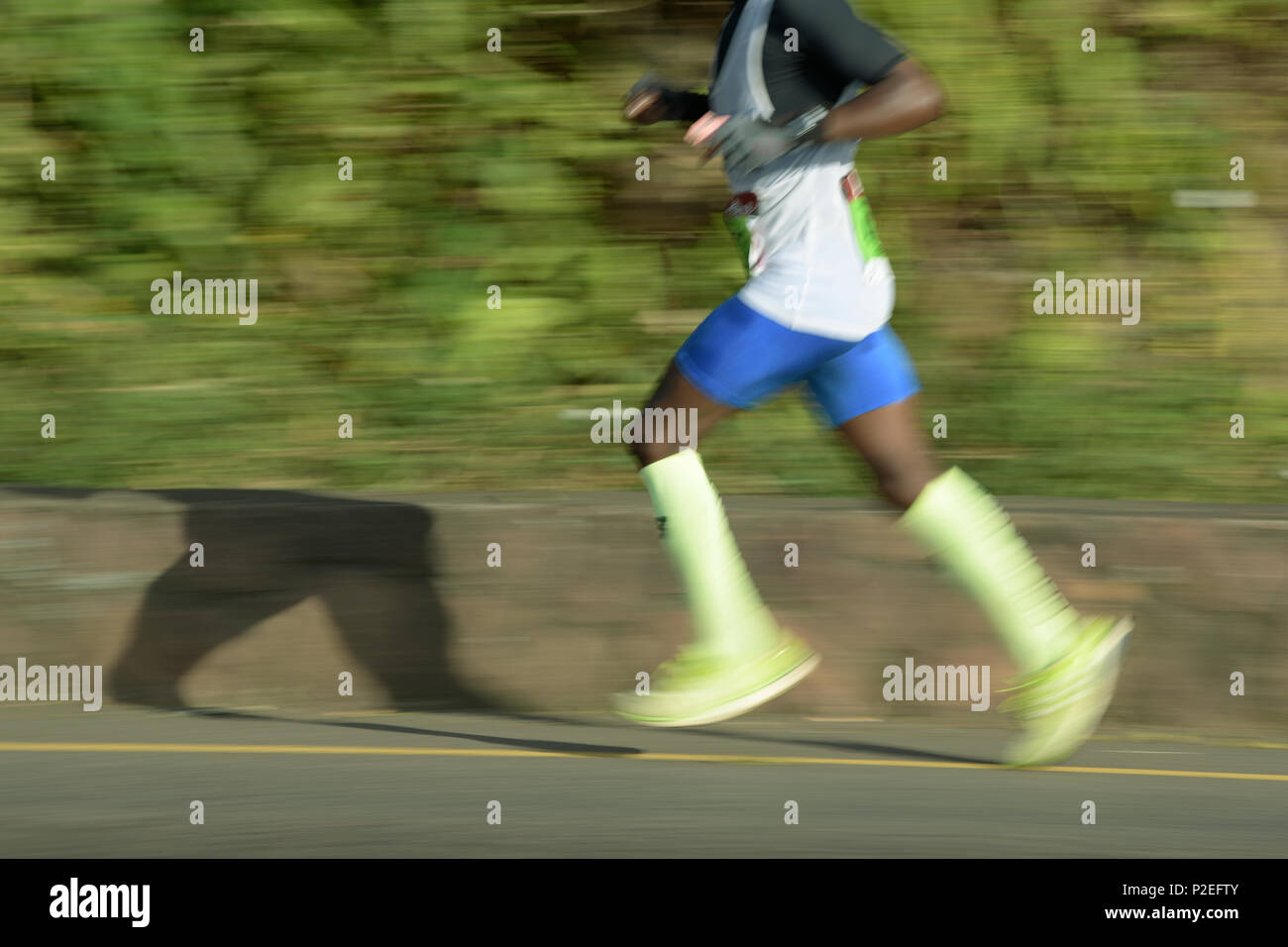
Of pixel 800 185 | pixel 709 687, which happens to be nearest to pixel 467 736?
pixel 709 687

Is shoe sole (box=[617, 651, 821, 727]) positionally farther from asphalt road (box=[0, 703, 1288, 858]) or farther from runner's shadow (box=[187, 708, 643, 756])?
runner's shadow (box=[187, 708, 643, 756])

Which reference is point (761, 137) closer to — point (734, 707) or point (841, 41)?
point (841, 41)

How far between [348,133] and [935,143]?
2470mm

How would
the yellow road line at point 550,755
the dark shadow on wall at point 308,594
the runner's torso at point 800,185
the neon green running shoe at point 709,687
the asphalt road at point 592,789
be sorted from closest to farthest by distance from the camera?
the asphalt road at point 592,789 < the runner's torso at point 800,185 < the neon green running shoe at point 709,687 < the yellow road line at point 550,755 < the dark shadow on wall at point 308,594

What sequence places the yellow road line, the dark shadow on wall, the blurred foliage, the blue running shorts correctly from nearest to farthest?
the blue running shorts
the yellow road line
the dark shadow on wall
the blurred foliage

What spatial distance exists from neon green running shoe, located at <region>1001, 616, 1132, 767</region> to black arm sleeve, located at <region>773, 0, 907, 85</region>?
1.49 m

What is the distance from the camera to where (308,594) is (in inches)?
211

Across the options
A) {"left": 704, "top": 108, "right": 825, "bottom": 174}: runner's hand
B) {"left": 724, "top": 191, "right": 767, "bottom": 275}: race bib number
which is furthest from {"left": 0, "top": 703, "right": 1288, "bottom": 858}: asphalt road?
{"left": 704, "top": 108, "right": 825, "bottom": 174}: runner's hand

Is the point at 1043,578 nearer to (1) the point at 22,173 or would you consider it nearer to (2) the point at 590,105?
(2) the point at 590,105

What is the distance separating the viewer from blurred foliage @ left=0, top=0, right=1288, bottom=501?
7242 mm

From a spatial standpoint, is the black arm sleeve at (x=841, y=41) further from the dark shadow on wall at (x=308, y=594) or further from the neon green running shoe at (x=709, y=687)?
the dark shadow on wall at (x=308, y=594)

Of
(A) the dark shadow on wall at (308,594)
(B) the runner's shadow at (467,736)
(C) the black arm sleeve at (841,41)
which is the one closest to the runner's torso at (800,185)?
(C) the black arm sleeve at (841,41)

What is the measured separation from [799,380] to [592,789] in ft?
3.80

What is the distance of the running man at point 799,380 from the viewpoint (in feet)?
14.3
